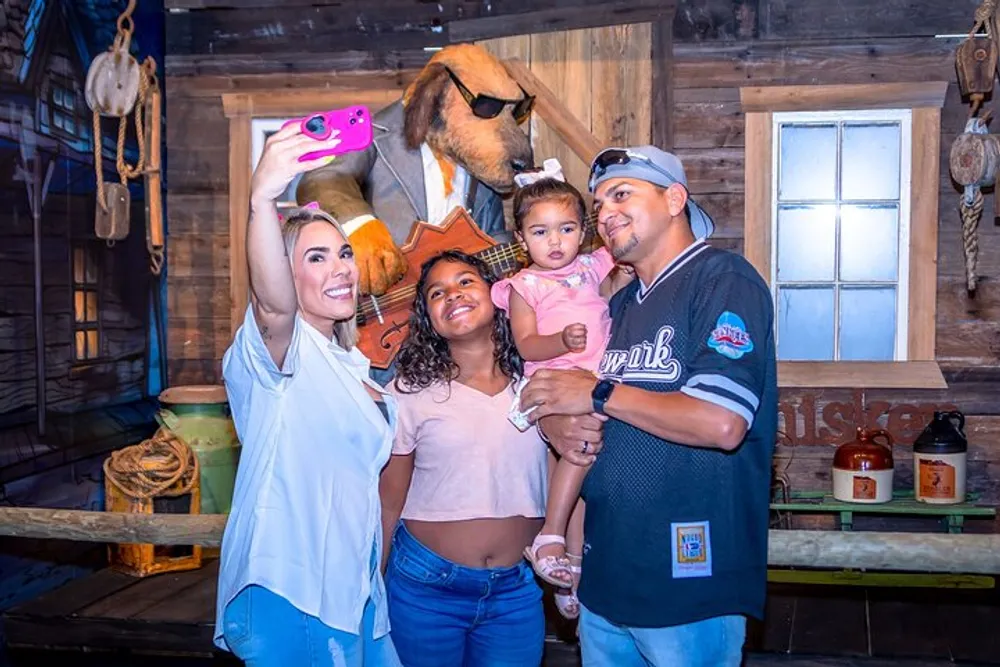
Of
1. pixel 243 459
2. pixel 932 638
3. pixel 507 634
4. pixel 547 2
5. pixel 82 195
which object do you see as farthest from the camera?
pixel 547 2

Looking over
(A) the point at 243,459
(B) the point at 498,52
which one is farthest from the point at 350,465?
(B) the point at 498,52

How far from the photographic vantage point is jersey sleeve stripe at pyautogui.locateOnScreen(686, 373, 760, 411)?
210 centimetres

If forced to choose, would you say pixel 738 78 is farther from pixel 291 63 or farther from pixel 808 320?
pixel 291 63

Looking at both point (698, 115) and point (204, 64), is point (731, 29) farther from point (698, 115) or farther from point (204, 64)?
point (204, 64)

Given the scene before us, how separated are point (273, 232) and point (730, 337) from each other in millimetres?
906

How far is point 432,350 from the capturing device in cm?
266

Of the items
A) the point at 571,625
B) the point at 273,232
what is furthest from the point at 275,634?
the point at 571,625

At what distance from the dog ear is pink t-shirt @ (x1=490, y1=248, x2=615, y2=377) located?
2.40m

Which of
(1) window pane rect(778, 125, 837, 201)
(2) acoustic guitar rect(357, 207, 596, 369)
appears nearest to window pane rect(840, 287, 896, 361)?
(1) window pane rect(778, 125, 837, 201)

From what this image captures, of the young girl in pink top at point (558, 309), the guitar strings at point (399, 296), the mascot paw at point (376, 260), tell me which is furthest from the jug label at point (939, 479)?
the young girl in pink top at point (558, 309)

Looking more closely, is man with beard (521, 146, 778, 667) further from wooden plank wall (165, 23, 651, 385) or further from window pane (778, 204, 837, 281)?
wooden plank wall (165, 23, 651, 385)

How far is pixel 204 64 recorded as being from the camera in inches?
256

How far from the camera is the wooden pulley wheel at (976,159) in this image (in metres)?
5.51

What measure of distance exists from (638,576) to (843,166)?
14.6 feet
